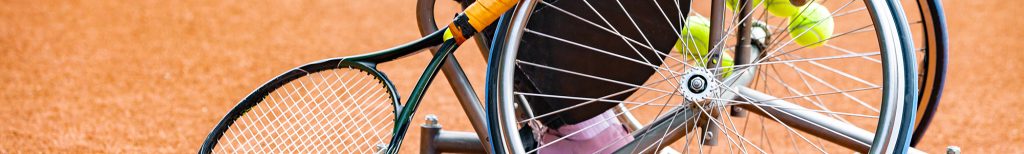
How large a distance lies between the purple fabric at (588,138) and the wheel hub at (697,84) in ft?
1.08

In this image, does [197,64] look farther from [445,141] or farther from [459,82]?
[459,82]

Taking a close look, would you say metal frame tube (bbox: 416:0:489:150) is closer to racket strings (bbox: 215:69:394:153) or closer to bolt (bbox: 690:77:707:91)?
racket strings (bbox: 215:69:394:153)

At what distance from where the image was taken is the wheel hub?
1977 millimetres

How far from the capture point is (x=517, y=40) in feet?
6.62

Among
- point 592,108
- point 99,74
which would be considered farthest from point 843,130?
point 99,74

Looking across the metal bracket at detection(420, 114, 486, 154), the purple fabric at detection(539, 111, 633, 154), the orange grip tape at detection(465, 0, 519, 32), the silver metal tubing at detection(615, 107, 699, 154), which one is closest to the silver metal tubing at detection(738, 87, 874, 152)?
the silver metal tubing at detection(615, 107, 699, 154)

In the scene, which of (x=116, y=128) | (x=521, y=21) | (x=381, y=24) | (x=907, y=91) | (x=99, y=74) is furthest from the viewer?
(x=381, y=24)

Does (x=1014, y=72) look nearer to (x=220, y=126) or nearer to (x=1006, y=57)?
(x=1006, y=57)

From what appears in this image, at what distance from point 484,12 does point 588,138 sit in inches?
15.8

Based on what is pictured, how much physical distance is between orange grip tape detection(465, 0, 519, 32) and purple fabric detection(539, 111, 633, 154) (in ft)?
1.08

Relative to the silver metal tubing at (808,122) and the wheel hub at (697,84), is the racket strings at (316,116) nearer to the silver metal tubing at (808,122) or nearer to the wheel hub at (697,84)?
the wheel hub at (697,84)

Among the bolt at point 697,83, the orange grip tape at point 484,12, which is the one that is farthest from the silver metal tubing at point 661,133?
the orange grip tape at point 484,12

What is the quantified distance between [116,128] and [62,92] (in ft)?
2.11

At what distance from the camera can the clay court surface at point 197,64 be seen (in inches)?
146
